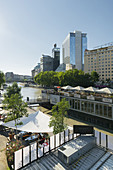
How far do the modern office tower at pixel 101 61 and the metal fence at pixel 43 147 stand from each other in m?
79.3

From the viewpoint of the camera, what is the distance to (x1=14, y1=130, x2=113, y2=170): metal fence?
7.72 m

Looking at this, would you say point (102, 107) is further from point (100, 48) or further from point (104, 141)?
point (100, 48)

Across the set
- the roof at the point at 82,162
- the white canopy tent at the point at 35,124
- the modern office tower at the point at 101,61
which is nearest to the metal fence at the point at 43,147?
the roof at the point at 82,162

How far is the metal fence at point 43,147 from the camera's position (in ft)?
25.3

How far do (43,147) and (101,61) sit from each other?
85.0 meters

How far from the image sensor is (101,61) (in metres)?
83.2

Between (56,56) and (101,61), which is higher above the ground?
(56,56)

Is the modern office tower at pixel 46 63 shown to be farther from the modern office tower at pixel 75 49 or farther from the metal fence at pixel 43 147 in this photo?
the metal fence at pixel 43 147

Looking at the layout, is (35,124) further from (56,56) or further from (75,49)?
(56,56)

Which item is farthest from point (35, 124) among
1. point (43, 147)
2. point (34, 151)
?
point (34, 151)

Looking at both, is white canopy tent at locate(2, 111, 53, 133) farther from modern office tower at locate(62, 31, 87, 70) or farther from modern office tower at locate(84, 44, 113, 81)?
modern office tower at locate(62, 31, 87, 70)

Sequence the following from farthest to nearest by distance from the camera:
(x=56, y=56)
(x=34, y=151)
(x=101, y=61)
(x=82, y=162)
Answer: (x=56, y=56), (x=101, y=61), (x=34, y=151), (x=82, y=162)

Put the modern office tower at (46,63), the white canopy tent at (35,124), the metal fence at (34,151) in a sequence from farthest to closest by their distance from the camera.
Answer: the modern office tower at (46,63) → the white canopy tent at (35,124) → the metal fence at (34,151)

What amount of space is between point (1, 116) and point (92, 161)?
15.9 metres
